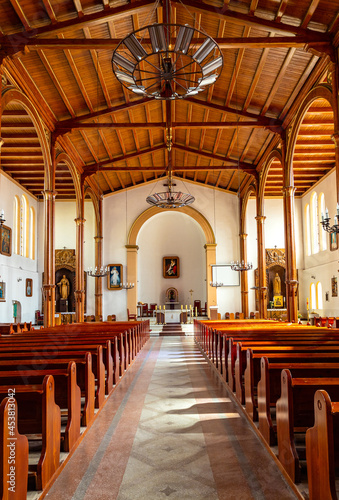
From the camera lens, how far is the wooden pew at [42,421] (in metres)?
2.98

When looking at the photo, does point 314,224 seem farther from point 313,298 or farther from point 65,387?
point 65,387

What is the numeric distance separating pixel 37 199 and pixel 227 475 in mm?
20158

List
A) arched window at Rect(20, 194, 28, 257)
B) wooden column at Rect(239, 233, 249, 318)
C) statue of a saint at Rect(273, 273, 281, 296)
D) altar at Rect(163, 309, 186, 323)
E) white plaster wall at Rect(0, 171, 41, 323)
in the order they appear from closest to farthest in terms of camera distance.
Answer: white plaster wall at Rect(0, 171, 41, 323)
arched window at Rect(20, 194, 28, 257)
altar at Rect(163, 309, 186, 323)
wooden column at Rect(239, 233, 249, 318)
statue of a saint at Rect(273, 273, 281, 296)

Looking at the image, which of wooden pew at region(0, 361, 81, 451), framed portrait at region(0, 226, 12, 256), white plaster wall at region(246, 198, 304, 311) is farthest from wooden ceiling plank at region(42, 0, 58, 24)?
white plaster wall at region(246, 198, 304, 311)

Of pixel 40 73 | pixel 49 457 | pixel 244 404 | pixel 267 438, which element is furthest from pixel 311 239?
pixel 49 457

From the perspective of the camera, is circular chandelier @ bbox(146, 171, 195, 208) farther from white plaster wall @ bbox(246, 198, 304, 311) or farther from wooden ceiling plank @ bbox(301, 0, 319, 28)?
white plaster wall @ bbox(246, 198, 304, 311)

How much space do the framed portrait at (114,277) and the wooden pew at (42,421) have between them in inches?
707

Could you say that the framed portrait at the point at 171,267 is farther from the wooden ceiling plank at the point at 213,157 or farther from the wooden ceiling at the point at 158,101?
the wooden ceiling plank at the point at 213,157

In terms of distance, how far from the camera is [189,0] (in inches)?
369

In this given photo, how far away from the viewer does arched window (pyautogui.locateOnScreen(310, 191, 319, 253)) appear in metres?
20.0

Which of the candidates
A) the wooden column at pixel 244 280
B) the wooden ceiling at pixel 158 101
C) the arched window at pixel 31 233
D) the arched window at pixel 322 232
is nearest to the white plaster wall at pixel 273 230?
the wooden column at pixel 244 280

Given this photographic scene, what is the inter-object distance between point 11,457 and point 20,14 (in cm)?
883

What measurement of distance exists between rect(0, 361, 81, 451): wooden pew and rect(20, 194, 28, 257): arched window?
16919mm

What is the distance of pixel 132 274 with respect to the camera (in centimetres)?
2150
